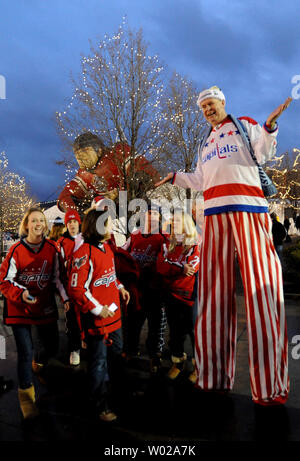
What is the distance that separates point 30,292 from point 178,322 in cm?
148

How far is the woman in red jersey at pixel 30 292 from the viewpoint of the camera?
284 cm

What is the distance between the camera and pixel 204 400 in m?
2.87

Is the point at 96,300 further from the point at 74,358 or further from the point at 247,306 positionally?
the point at 74,358

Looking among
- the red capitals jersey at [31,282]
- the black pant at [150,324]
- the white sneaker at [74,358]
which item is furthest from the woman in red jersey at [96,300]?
the white sneaker at [74,358]

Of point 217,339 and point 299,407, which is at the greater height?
point 217,339

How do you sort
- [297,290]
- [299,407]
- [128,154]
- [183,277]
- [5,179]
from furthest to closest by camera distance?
[5,179], [128,154], [297,290], [183,277], [299,407]

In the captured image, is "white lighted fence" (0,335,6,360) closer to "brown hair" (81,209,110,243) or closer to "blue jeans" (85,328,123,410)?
"blue jeans" (85,328,123,410)

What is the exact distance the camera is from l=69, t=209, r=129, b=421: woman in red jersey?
2.70m

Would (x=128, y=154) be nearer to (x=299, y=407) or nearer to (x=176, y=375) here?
(x=176, y=375)

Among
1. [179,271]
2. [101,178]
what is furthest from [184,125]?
[179,271]

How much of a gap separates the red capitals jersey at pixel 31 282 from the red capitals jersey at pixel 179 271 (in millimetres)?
1063

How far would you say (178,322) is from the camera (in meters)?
3.73
